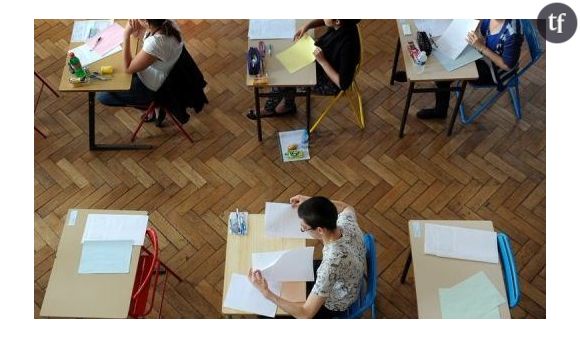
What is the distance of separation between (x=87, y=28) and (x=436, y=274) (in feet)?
9.33

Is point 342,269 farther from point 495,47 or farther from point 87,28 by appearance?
point 87,28

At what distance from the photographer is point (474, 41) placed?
3.64 m

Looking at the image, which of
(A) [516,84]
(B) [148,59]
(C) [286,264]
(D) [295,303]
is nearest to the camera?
(D) [295,303]

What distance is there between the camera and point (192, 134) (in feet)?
13.8

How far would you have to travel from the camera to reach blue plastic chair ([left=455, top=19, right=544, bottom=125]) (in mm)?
3637

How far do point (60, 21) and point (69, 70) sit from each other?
1.68m

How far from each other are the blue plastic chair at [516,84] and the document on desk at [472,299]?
5.82 ft

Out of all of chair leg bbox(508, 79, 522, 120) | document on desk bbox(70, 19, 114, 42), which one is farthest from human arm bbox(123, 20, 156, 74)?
chair leg bbox(508, 79, 522, 120)

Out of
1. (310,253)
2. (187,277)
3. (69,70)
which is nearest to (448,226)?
(310,253)

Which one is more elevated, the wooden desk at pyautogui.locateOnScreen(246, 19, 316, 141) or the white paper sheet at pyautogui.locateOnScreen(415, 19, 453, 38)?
the white paper sheet at pyautogui.locateOnScreen(415, 19, 453, 38)

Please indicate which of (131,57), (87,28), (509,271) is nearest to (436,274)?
(509,271)

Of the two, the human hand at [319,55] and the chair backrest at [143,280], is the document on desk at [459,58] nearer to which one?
the human hand at [319,55]

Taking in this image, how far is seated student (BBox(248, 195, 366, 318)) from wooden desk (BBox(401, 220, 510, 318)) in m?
0.33

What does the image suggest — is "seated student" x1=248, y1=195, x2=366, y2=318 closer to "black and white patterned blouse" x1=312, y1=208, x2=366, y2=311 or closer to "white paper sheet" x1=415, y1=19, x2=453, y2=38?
"black and white patterned blouse" x1=312, y1=208, x2=366, y2=311
